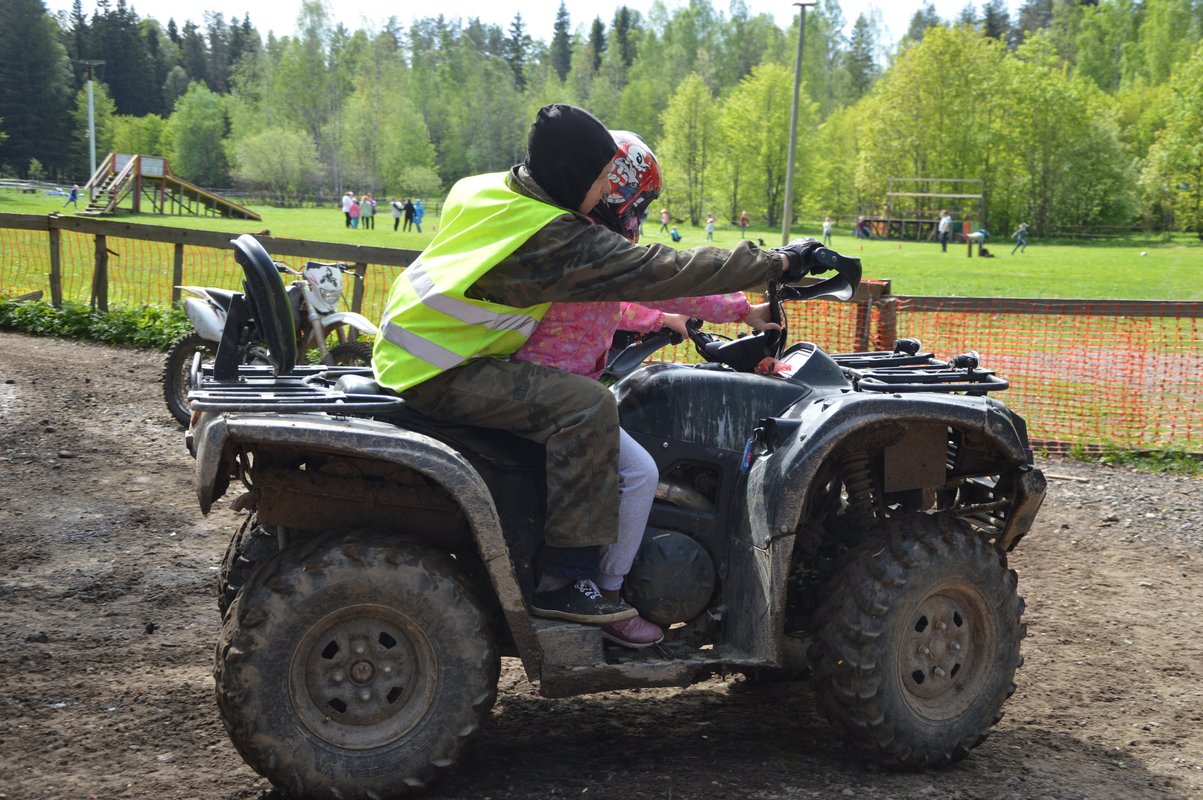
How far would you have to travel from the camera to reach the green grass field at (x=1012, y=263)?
3238cm

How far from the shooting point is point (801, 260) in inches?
152

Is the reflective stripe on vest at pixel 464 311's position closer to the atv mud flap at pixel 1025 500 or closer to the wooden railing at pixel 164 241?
the atv mud flap at pixel 1025 500

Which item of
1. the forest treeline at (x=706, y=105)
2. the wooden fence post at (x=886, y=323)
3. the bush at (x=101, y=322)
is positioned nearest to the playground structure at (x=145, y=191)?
the forest treeline at (x=706, y=105)

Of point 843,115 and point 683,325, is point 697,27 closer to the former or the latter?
point 843,115

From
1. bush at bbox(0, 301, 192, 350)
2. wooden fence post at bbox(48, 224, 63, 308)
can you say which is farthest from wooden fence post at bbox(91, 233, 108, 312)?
wooden fence post at bbox(48, 224, 63, 308)

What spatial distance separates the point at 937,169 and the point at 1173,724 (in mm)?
72005

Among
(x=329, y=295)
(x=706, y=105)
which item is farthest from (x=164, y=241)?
(x=706, y=105)

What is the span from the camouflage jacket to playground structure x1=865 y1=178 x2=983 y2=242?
63.2 metres

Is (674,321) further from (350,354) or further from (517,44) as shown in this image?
(517,44)

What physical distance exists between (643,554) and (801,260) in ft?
3.57

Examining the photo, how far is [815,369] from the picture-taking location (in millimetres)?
4246

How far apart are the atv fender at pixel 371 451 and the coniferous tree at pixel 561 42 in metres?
→ 163

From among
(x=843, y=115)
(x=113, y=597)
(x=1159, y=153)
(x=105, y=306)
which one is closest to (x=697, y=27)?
(x=843, y=115)

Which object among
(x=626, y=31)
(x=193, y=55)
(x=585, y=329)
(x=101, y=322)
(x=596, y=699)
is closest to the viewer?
(x=585, y=329)
